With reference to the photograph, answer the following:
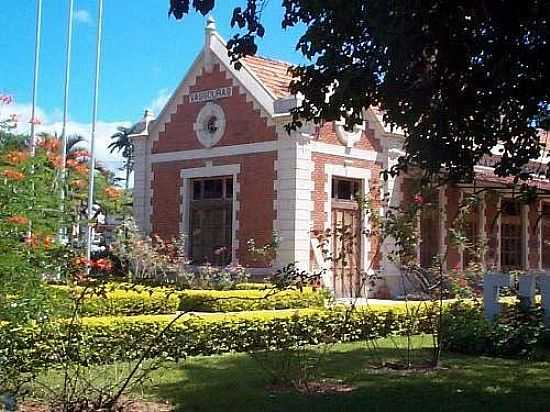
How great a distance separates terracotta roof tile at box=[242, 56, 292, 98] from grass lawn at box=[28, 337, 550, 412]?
9.81 meters

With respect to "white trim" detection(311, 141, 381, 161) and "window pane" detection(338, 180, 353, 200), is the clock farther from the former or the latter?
"window pane" detection(338, 180, 353, 200)

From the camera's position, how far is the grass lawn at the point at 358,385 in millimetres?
7855

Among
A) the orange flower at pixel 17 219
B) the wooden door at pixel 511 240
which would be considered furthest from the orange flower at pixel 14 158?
the wooden door at pixel 511 240

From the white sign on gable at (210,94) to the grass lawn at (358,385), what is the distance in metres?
10.2

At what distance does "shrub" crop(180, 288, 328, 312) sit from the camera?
13.7m

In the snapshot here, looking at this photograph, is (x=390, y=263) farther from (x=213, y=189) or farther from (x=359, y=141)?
(x=213, y=189)

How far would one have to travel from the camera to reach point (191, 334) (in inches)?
427

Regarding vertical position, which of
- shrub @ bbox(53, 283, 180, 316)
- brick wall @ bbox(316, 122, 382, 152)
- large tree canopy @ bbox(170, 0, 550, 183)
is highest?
brick wall @ bbox(316, 122, 382, 152)

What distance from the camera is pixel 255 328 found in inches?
454

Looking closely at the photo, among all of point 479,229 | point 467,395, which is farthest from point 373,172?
point 467,395

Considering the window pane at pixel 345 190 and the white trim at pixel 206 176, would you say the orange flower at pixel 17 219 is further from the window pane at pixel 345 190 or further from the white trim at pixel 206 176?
the window pane at pixel 345 190

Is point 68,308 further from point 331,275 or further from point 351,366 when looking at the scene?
point 331,275

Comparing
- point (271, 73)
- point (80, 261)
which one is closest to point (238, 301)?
point (80, 261)

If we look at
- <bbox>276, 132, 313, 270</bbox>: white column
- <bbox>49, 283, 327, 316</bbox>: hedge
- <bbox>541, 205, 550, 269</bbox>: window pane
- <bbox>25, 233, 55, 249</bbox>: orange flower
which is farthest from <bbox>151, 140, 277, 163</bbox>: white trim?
<bbox>541, 205, 550, 269</bbox>: window pane
